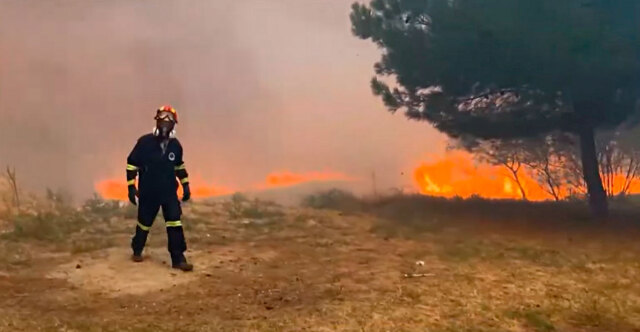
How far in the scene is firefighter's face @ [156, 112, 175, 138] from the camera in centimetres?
780

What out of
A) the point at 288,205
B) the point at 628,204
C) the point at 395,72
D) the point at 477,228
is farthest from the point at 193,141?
the point at 628,204

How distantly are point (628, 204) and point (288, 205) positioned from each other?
30.4 feet

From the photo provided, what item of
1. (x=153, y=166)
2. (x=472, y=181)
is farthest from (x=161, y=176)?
(x=472, y=181)

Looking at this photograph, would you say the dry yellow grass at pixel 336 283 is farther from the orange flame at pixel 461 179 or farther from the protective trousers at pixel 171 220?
the orange flame at pixel 461 179

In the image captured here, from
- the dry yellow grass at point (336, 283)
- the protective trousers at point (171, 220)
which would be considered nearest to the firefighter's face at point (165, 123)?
the protective trousers at point (171, 220)

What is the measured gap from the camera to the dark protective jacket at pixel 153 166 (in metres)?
7.91

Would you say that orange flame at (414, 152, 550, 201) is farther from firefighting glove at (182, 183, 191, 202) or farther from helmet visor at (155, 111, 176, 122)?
helmet visor at (155, 111, 176, 122)

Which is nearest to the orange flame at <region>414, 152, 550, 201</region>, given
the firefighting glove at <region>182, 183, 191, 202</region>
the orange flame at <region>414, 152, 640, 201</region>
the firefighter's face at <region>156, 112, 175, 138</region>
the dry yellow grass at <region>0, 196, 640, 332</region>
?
the orange flame at <region>414, 152, 640, 201</region>

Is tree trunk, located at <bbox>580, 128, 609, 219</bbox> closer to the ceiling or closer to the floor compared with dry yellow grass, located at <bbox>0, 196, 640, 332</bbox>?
closer to the ceiling

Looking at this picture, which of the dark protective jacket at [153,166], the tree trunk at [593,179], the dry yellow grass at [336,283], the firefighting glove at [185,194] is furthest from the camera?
the tree trunk at [593,179]

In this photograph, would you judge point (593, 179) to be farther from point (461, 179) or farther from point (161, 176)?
point (161, 176)

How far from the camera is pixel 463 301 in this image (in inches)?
252

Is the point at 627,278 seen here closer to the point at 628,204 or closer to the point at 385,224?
the point at 385,224

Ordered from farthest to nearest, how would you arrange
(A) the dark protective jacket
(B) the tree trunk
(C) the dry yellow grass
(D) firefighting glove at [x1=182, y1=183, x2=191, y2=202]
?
(B) the tree trunk
(D) firefighting glove at [x1=182, y1=183, x2=191, y2=202]
(A) the dark protective jacket
(C) the dry yellow grass
